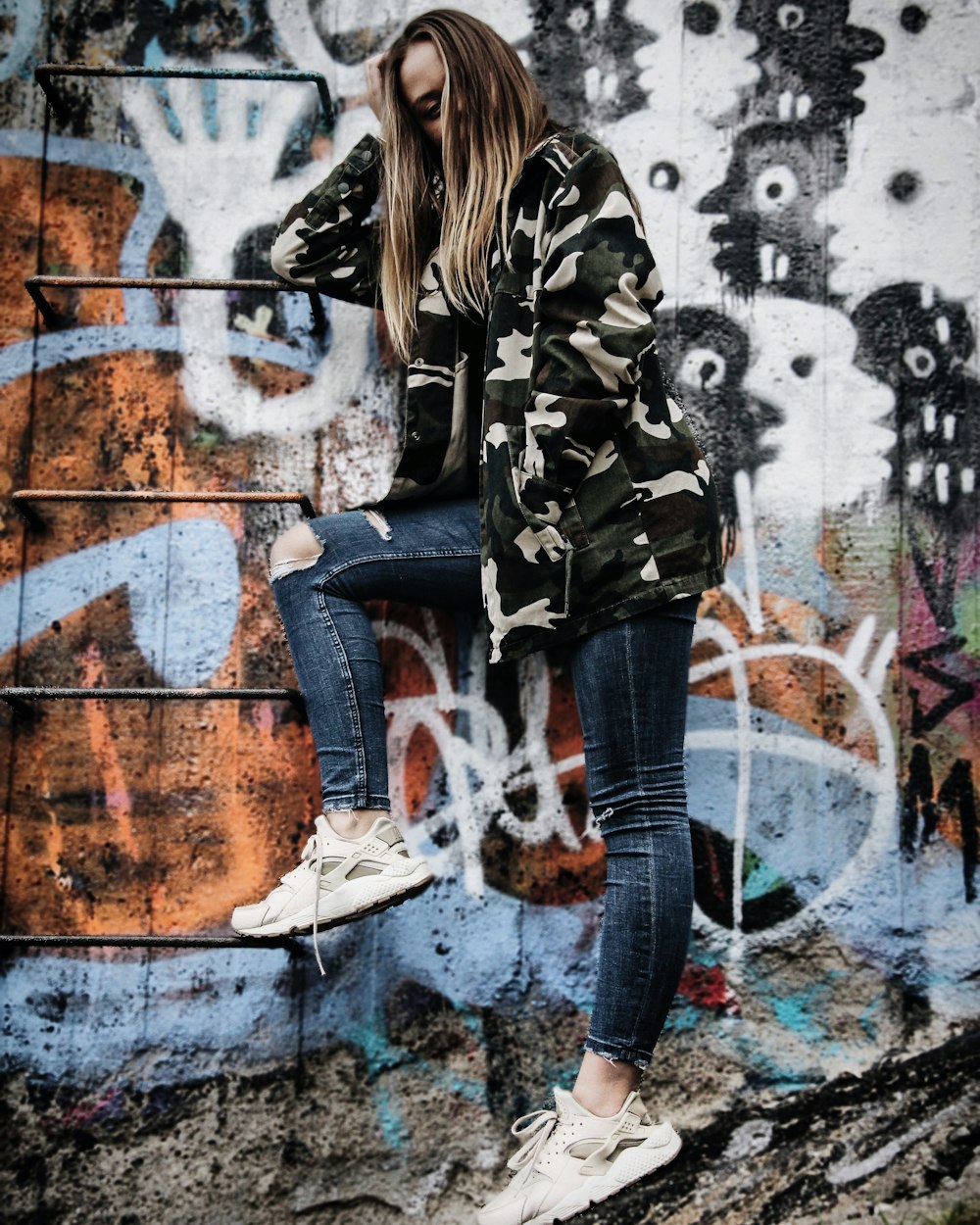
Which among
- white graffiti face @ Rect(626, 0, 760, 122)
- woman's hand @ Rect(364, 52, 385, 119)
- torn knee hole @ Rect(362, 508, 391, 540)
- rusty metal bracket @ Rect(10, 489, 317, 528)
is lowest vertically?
torn knee hole @ Rect(362, 508, 391, 540)

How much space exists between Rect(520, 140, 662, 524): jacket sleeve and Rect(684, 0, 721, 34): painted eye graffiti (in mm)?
849

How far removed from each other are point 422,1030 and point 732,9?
224 cm

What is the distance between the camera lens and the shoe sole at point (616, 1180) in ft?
5.12

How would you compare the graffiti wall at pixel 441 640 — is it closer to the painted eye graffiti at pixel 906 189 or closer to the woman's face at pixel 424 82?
the painted eye graffiti at pixel 906 189

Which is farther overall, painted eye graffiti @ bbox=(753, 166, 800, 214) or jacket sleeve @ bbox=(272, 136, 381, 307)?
painted eye graffiti @ bbox=(753, 166, 800, 214)

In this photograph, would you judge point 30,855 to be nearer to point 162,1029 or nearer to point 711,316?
point 162,1029

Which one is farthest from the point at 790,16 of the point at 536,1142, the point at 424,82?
the point at 536,1142

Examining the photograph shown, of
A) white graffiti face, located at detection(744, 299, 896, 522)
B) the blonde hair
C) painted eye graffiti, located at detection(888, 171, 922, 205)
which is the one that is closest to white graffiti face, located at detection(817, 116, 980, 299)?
→ painted eye graffiti, located at detection(888, 171, 922, 205)

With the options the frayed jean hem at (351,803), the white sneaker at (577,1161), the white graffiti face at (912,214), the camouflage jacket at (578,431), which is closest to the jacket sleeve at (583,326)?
the camouflage jacket at (578,431)

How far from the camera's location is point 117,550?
216 centimetres

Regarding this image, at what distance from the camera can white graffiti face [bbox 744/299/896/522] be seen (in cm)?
217

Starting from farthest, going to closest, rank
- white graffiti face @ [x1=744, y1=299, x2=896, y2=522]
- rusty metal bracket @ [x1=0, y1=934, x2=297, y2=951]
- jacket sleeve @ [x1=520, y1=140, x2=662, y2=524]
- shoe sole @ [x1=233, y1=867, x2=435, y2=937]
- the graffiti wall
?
white graffiti face @ [x1=744, y1=299, x2=896, y2=522] < the graffiti wall < rusty metal bracket @ [x1=0, y1=934, x2=297, y2=951] < shoe sole @ [x1=233, y1=867, x2=435, y2=937] < jacket sleeve @ [x1=520, y1=140, x2=662, y2=524]

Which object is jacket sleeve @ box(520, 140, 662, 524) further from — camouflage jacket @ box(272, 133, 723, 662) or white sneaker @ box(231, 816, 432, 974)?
white sneaker @ box(231, 816, 432, 974)

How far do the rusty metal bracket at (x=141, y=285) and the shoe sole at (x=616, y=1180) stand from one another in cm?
162
